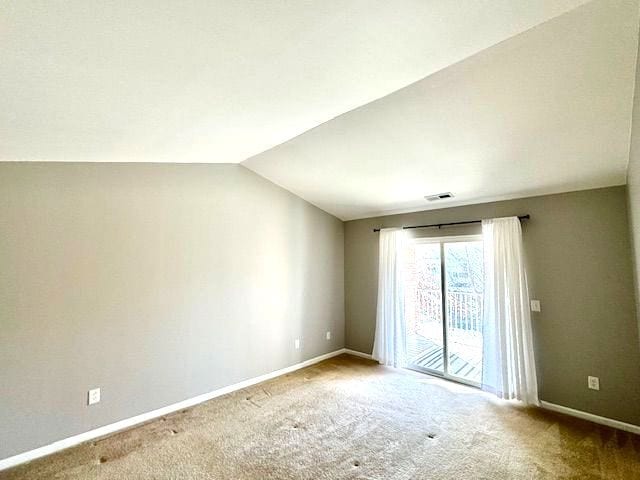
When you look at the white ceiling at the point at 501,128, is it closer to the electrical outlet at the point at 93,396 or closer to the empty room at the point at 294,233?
the empty room at the point at 294,233

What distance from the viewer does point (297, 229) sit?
450cm

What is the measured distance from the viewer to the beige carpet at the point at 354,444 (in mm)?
2191

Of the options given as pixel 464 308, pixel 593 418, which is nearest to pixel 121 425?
pixel 464 308

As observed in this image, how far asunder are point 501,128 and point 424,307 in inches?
105

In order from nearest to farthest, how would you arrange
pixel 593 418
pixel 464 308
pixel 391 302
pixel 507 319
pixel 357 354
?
pixel 593 418 < pixel 507 319 < pixel 464 308 < pixel 391 302 < pixel 357 354

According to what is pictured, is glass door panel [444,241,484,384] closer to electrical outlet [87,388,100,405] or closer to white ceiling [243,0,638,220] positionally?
white ceiling [243,0,638,220]

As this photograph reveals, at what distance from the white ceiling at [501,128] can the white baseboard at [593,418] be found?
221cm

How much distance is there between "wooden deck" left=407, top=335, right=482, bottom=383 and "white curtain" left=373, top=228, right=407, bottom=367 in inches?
6.2

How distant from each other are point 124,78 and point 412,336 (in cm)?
430

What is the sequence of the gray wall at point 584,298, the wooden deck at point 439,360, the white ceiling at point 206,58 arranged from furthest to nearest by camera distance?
1. the wooden deck at point 439,360
2. the gray wall at point 584,298
3. the white ceiling at point 206,58

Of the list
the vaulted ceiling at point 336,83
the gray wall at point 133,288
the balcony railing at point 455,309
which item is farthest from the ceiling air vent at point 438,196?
the gray wall at point 133,288

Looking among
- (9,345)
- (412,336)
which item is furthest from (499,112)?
(9,345)

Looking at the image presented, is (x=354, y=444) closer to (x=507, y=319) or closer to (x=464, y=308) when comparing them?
(x=507, y=319)

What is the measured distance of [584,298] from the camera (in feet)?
9.71
